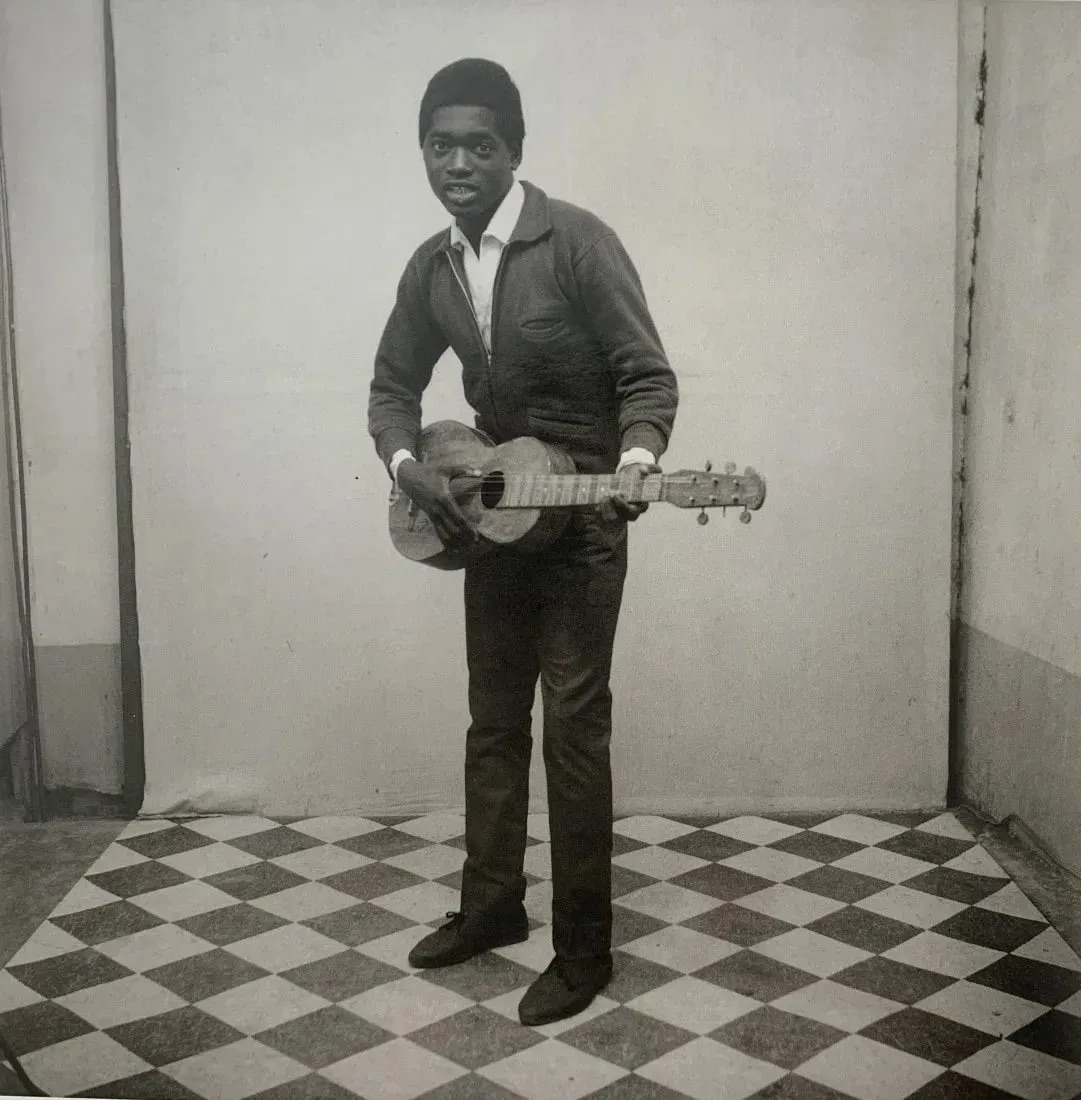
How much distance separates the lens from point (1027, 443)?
288 cm

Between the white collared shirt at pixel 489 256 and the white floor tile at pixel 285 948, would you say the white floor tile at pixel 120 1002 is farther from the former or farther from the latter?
the white collared shirt at pixel 489 256

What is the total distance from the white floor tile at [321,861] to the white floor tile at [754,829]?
95cm

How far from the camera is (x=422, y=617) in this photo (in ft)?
10.8

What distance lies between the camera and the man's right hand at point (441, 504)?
2.48 m

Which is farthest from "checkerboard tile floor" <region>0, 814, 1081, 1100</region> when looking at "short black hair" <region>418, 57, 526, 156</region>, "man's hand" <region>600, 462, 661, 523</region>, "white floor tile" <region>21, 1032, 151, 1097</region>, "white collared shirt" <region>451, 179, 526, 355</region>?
"short black hair" <region>418, 57, 526, 156</region>

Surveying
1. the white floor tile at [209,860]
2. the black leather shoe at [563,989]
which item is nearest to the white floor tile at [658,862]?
the black leather shoe at [563,989]

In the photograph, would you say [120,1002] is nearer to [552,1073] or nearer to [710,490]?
[552,1073]

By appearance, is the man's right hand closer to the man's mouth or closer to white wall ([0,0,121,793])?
the man's mouth

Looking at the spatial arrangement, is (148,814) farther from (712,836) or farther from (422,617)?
(712,836)

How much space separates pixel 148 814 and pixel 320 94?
197cm

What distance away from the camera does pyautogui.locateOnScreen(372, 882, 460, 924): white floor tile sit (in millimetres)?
2822

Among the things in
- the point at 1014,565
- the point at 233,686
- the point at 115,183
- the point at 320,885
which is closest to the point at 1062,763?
the point at 1014,565

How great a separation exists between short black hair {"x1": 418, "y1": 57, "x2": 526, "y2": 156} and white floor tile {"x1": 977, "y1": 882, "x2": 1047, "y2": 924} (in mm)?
2047

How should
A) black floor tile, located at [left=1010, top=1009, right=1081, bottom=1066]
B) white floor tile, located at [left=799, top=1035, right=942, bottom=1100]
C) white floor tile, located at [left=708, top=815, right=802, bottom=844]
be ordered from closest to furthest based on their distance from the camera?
1. white floor tile, located at [left=799, top=1035, right=942, bottom=1100]
2. black floor tile, located at [left=1010, top=1009, right=1081, bottom=1066]
3. white floor tile, located at [left=708, top=815, right=802, bottom=844]
